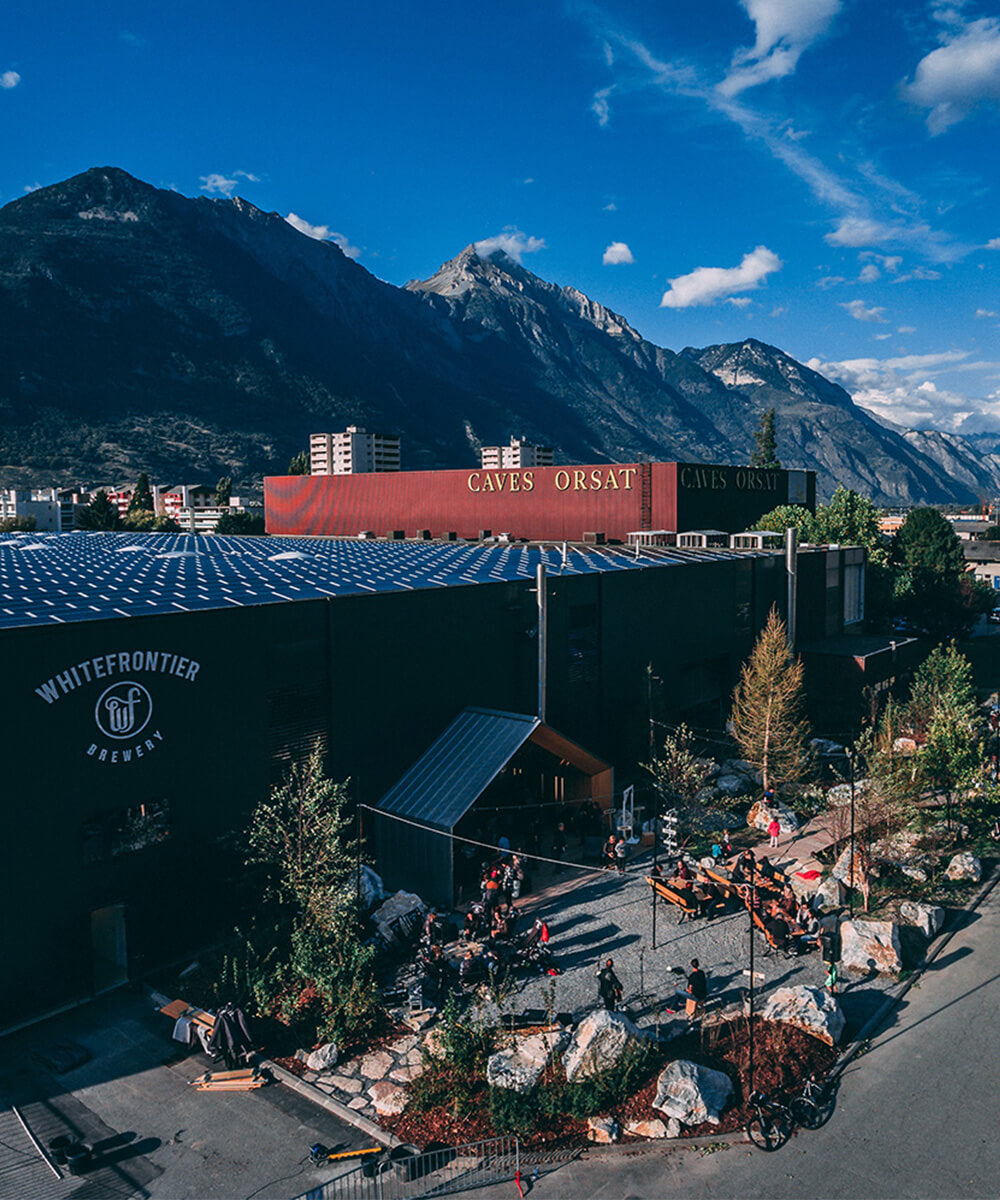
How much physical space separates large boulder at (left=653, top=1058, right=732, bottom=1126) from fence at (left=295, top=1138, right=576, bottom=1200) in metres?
2.08

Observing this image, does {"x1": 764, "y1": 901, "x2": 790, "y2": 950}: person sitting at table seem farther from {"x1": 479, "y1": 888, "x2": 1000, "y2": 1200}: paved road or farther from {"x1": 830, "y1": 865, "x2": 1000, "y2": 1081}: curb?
{"x1": 479, "y1": 888, "x2": 1000, "y2": 1200}: paved road

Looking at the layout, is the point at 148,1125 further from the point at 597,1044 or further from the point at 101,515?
the point at 101,515

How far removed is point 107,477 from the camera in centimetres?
18250

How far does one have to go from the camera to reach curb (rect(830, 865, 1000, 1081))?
57.0 feet

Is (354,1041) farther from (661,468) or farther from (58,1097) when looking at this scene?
(661,468)

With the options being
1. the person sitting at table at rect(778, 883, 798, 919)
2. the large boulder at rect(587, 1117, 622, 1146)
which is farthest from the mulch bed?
the person sitting at table at rect(778, 883, 798, 919)

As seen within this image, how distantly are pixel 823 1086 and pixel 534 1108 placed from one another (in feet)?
19.2

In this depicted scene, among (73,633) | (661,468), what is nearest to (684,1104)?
(73,633)

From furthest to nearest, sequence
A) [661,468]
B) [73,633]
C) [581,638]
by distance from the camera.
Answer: [661,468], [581,638], [73,633]

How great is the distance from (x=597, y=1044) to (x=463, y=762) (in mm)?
11663

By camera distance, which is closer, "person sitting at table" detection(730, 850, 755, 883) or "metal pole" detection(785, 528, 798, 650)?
"person sitting at table" detection(730, 850, 755, 883)

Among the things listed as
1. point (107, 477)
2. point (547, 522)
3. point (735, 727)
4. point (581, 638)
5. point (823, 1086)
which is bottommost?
point (823, 1086)

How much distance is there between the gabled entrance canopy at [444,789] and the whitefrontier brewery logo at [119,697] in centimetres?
775

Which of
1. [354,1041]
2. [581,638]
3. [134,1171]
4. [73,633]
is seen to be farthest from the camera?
[581,638]
